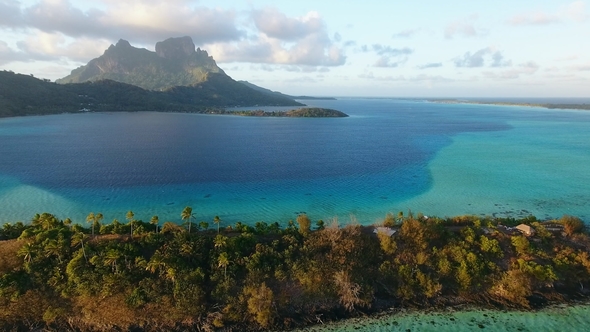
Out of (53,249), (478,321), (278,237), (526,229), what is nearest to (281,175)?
(278,237)

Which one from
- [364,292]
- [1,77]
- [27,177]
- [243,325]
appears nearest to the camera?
[243,325]

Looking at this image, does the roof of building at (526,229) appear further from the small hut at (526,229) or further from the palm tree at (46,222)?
the palm tree at (46,222)

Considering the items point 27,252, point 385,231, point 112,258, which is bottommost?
point 385,231

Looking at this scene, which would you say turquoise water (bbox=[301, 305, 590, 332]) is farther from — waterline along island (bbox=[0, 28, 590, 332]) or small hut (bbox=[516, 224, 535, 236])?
small hut (bbox=[516, 224, 535, 236])

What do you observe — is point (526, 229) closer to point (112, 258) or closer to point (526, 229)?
point (526, 229)

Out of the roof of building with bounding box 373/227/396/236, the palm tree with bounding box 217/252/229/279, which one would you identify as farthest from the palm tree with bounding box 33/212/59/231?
the roof of building with bounding box 373/227/396/236

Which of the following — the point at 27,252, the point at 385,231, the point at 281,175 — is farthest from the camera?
the point at 281,175

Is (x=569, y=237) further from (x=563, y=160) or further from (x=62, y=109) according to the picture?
(x=62, y=109)

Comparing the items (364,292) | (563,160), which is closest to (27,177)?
(364,292)
